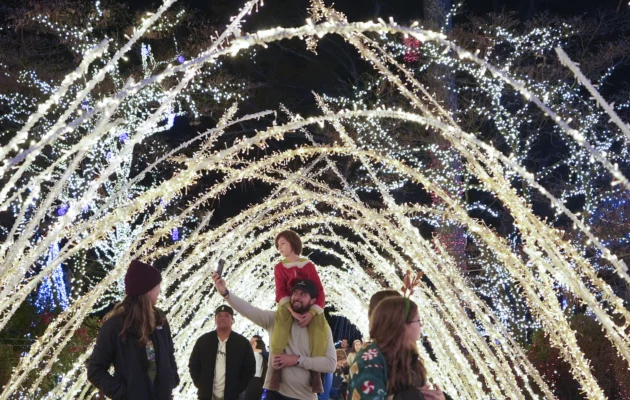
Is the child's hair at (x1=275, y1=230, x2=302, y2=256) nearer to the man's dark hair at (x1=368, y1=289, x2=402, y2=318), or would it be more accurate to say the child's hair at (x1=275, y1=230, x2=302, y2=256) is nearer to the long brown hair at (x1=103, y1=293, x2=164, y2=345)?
the long brown hair at (x1=103, y1=293, x2=164, y2=345)

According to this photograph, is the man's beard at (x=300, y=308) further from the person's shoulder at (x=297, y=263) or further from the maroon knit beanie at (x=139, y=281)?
the maroon knit beanie at (x=139, y=281)

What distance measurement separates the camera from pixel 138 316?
4.91 m

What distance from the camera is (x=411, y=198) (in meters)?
26.8

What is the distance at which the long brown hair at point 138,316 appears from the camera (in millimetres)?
4871

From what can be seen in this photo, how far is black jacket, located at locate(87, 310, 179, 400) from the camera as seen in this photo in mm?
4805

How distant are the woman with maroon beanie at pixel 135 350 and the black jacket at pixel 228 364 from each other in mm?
2135

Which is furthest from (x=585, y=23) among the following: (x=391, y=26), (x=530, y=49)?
(x=391, y=26)

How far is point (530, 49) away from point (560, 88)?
1.00 metres

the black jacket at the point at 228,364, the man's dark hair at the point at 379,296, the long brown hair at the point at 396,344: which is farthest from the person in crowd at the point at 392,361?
the black jacket at the point at 228,364

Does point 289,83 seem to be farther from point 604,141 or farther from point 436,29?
point 604,141

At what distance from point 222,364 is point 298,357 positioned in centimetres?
113

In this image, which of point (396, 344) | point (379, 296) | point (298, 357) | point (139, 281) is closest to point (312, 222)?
point (298, 357)

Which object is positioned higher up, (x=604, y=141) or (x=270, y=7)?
(x=270, y=7)

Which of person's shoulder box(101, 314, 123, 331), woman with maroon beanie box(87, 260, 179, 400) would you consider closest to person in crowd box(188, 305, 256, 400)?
woman with maroon beanie box(87, 260, 179, 400)
